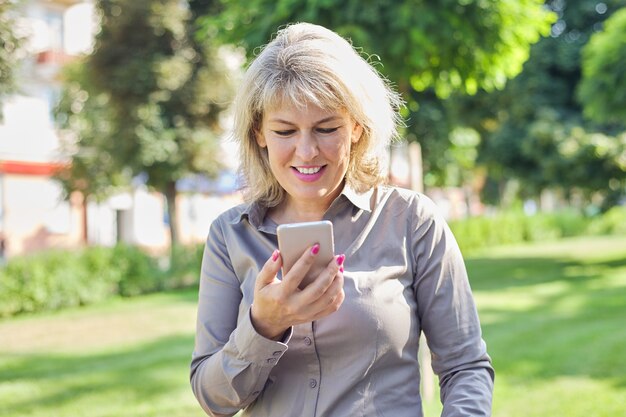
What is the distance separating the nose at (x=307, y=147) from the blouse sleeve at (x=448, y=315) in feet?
1.12

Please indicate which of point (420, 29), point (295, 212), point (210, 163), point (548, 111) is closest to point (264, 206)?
point (295, 212)

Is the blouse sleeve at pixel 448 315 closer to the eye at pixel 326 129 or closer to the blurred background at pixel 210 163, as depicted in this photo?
the eye at pixel 326 129

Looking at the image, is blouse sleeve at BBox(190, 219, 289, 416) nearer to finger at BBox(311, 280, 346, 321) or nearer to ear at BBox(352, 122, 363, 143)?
finger at BBox(311, 280, 346, 321)

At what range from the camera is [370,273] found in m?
2.02

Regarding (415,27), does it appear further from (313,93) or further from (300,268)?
(300,268)

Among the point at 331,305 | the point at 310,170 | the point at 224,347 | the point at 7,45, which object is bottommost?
the point at 224,347

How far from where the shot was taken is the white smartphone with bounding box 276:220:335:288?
1724mm

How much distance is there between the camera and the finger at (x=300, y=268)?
171cm

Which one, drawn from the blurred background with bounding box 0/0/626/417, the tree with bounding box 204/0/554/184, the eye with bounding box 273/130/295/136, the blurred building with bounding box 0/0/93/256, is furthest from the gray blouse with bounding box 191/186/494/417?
the blurred building with bounding box 0/0/93/256

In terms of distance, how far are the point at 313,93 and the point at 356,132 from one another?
0.22 m

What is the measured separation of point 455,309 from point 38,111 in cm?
2900

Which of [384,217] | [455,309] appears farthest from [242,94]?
[455,309]

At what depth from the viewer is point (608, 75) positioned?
1503cm

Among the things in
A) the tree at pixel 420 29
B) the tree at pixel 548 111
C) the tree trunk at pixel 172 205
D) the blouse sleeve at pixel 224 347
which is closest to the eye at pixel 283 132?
the blouse sleeve at pixel 224 347
